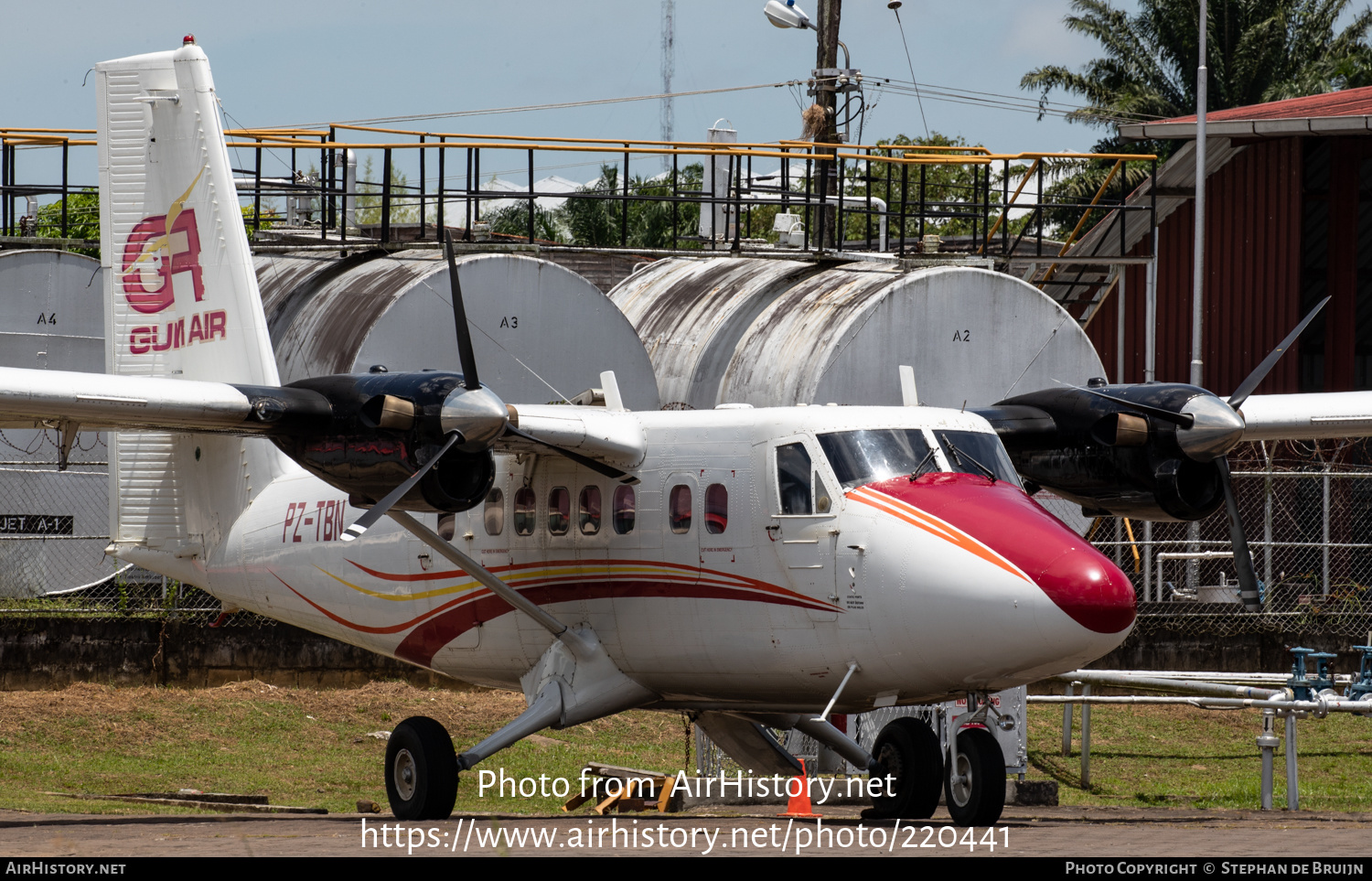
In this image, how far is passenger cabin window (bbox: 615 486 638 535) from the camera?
44.0ft

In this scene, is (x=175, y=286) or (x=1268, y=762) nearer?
(x=1268, y=762)

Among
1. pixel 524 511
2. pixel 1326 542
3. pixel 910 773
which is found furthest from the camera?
pixel 1326 542

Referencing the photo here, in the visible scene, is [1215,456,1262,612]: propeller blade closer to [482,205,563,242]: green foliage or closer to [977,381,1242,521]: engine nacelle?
[977,381,1242,521]: engine nacelle

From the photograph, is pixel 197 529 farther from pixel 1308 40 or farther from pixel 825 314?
pixel 1308 40

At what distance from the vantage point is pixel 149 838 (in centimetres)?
1109

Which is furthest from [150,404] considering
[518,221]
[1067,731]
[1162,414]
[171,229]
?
[518,221]

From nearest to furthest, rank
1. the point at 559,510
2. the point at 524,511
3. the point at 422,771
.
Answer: the point at 422,771, the point at 559,510, the point at 524,511

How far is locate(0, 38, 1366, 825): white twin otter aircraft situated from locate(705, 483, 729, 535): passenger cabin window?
0.06 feet

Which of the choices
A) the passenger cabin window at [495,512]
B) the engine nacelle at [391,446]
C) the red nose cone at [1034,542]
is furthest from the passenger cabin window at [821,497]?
the passenger cabin window at [495,512]

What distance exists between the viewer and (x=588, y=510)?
13.6 metres

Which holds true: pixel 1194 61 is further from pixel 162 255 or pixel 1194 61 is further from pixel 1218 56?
pixel 162 255

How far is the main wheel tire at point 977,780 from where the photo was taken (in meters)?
11.7

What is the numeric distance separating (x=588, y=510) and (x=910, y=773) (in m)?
3.23

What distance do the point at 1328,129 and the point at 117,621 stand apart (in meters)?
21.6
